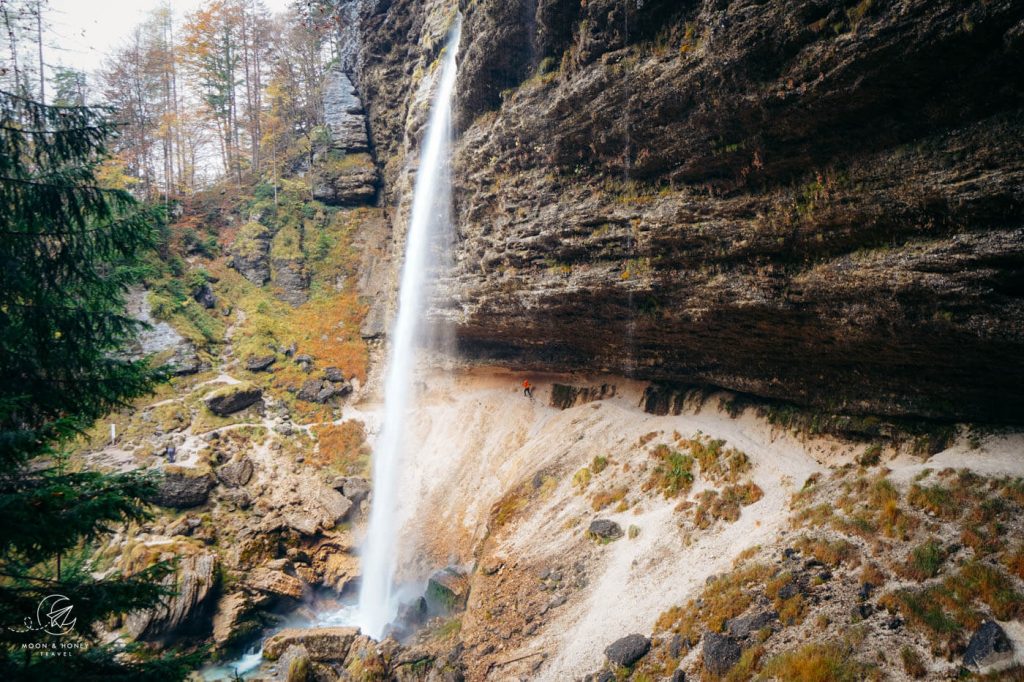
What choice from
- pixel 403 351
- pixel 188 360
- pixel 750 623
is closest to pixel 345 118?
pixel 403 351

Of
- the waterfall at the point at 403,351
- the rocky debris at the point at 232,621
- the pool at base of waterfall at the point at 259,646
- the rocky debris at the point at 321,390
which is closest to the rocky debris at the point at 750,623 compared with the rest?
the waterfall at the point at 403,351

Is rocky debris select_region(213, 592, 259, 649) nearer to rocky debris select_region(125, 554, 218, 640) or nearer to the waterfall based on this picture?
rocky debris select_region(125, 554, 218, 640)

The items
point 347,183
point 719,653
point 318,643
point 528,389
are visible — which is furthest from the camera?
point 347,183

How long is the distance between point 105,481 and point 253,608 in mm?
12614

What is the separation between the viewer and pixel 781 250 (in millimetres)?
10141

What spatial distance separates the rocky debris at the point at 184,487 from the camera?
17375 mm

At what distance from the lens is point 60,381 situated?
636 centimetres

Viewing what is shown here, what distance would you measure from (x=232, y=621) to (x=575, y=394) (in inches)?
514

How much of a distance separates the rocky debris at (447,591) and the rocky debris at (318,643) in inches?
88.4

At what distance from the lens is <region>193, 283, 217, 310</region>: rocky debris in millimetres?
25438

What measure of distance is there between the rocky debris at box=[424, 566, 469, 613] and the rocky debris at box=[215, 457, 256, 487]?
8.73 metres

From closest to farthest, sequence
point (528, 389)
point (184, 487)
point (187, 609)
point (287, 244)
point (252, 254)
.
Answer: point (187, 609)
point (184, 487)
point (528, 389)
point (252, 254)
point (287, 244)

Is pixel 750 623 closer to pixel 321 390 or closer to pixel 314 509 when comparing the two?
pixel 314 509

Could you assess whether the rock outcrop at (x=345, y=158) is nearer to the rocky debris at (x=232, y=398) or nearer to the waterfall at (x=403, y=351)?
the waterfall at (x=403, y=351)
